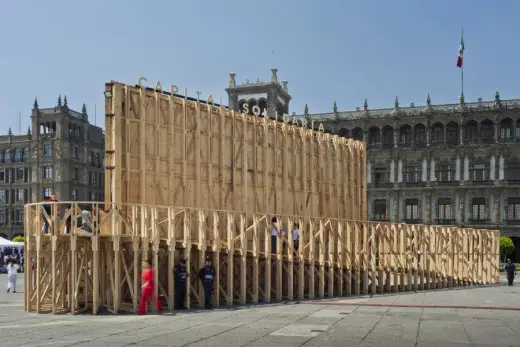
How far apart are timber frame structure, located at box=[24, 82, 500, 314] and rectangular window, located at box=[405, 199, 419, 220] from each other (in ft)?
132

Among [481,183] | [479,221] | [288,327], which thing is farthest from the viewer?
[481,183]

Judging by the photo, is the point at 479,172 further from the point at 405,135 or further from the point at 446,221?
the point at 405,135

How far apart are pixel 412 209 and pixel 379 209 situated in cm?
376

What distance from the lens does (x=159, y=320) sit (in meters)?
18.5

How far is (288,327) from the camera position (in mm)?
17062

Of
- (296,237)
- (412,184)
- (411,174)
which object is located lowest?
(296,237)

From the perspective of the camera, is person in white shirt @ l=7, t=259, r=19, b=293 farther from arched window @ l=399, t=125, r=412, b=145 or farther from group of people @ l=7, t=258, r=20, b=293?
arched window @ l=399, t=125, r=412, b=145

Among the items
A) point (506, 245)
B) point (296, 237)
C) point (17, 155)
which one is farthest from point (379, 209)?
point (296, 237)

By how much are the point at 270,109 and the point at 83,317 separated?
58.1m

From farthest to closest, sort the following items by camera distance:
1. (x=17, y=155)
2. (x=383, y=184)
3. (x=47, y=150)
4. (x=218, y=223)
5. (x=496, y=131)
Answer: (x=17, y=155), (x=47, y=150), (x=383, y=184), (x=496, y=131), (x=218, y=223)

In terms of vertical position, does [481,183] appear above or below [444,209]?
above

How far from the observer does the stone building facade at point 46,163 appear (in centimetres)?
9075

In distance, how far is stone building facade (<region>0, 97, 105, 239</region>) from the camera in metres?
90.8

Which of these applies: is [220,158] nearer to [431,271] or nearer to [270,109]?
[431,271]
